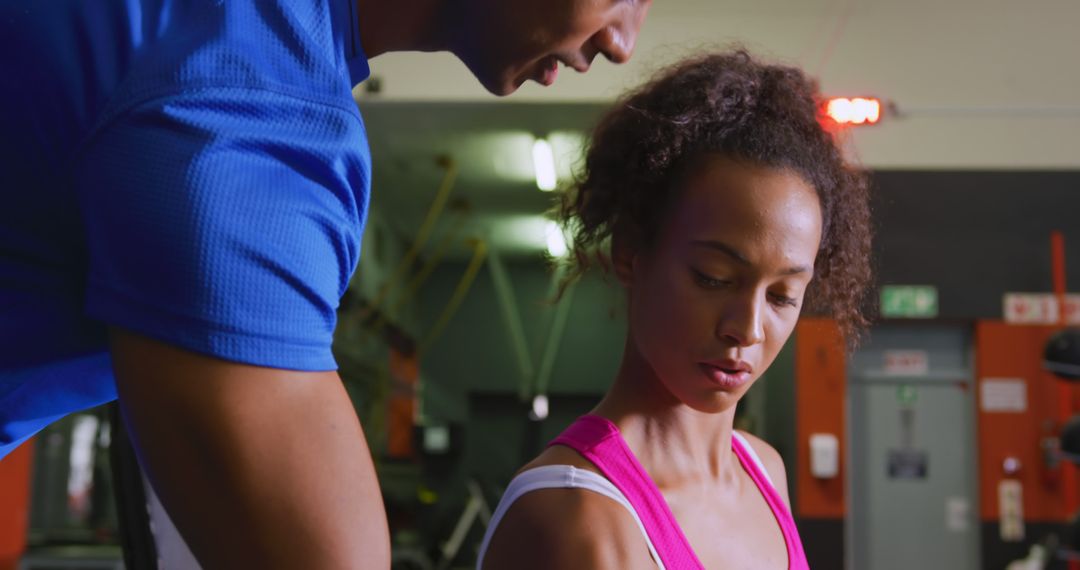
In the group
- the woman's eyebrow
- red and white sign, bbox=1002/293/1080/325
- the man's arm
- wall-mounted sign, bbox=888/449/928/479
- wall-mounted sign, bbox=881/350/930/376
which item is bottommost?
wall-mounted sign, bbox=888/449/928/479

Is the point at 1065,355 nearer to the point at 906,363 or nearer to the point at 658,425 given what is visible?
the point at 906,363

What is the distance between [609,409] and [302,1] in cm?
70

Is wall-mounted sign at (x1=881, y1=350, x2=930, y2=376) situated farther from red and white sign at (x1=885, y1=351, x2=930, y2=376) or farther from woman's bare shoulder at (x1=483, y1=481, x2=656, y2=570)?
woman's bare shoulder at (x1=483, y1=481, x2=656, y2=570)

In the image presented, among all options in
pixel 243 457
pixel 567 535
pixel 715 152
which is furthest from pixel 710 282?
pixel 243 457

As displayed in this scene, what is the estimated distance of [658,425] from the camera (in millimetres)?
1151

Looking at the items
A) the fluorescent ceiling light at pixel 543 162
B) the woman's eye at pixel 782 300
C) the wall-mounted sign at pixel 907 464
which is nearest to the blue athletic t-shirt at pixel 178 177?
the woman's eye at pixel 782 300

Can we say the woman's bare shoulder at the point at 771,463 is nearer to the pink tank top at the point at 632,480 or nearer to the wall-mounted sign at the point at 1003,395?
the pink tank top at the point at 632,480

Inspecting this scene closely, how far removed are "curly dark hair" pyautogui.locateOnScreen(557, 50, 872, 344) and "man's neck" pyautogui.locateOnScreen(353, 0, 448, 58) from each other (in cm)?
52

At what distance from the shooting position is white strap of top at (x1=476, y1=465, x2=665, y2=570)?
1.03m

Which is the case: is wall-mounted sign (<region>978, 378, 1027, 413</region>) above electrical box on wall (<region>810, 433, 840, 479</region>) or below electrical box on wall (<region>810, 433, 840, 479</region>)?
above

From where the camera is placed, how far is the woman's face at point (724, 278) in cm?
105

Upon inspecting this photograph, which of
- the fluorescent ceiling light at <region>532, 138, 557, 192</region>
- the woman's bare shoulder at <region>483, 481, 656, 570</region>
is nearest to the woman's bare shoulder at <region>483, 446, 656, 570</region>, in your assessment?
the woman's bare shoulder at <region>483, 481, 656, 570</region>

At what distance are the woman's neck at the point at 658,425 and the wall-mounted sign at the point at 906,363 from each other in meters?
5.72

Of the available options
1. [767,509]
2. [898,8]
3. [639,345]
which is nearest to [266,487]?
[639,345]
